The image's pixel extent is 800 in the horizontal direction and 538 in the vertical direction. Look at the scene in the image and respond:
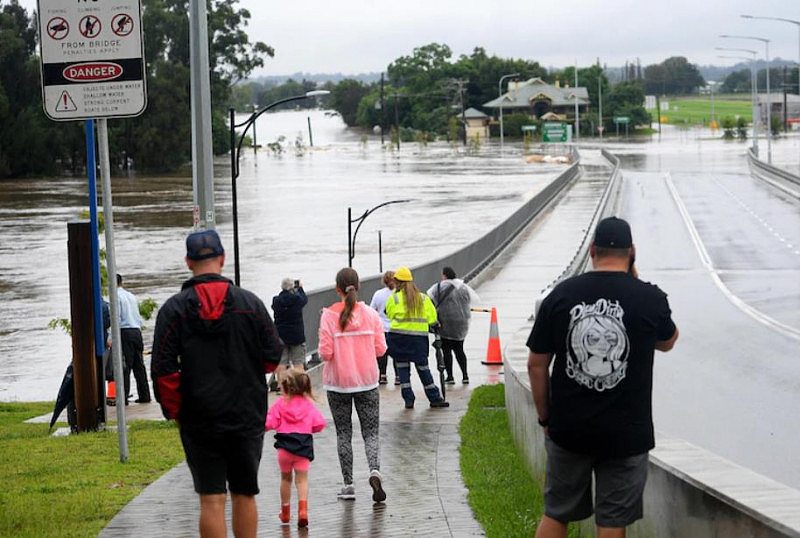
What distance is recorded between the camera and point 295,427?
9.00 m

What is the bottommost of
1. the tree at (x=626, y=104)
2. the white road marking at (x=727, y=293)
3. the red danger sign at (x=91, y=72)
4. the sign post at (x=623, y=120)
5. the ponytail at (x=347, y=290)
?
the white road marking at (x=727, y=293)

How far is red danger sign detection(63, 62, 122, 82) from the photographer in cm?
1011

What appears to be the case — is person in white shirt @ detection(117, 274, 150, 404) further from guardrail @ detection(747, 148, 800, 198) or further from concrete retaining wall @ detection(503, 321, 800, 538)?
guardrail @ detection(747, 148, 800, 198)

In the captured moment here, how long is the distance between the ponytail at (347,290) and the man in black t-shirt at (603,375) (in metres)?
3.92

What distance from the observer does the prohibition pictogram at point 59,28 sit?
396 inches

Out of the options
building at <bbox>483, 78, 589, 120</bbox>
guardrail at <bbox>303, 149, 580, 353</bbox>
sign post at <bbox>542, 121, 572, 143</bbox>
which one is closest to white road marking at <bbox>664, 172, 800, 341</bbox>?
guardrail at <bbox>303, 149, 580, 353</bbox>

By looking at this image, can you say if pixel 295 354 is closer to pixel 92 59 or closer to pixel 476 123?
pixel 92 59

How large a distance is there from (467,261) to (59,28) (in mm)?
27410

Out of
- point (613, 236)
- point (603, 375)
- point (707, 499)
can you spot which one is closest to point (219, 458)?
point (603, 375)

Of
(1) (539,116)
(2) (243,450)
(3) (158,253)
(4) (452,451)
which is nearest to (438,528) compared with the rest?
(2) (243,450)

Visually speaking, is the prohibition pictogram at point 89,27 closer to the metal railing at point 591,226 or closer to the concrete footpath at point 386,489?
the concrete footpath at point 386,489

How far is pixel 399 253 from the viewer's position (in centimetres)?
5259

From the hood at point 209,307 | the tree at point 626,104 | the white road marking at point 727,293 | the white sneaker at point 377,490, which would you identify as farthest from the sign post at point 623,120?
the hood at point 209,307

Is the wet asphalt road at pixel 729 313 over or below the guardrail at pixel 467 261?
below
